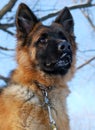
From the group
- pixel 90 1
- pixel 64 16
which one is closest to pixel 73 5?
pixel 90 1

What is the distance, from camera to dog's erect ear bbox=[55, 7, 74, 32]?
23.7 ft

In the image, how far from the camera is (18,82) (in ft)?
21.4

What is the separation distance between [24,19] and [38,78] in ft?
2.97

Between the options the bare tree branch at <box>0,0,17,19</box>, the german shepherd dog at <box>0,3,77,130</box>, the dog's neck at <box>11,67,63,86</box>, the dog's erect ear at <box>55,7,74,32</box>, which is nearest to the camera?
the german shepherd dog at <box>0,3,77,130</box>

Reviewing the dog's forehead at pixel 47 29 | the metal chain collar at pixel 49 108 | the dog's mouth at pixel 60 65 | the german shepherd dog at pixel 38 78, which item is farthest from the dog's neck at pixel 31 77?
the dog's forehead at pixel 47 29

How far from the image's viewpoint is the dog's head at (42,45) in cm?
632

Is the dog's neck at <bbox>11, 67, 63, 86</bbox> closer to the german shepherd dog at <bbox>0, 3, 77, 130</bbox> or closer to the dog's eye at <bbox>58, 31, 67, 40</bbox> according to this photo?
the german shepherd dog at <bbox>0, 3, 77, 130</bbox>

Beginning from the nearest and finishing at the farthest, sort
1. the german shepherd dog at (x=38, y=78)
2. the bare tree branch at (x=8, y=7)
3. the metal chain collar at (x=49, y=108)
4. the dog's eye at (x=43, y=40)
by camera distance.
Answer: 1. the metal chain collar at (x=49, y=108)
2. the german shepherd dog at (x=38, y=78)
3. the dog's eye at (x=43, y=40)
4. the bare tree branch at (x=8, y=7)

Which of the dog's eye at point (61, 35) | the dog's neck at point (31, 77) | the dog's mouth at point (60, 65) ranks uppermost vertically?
the dog's eye at point (61, 35)

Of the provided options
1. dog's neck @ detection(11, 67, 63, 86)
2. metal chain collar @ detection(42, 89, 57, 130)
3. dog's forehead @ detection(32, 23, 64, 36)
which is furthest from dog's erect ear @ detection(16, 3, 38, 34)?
metal chain collar @ detection(42, 89, 57, 130)

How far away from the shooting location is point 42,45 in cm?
657

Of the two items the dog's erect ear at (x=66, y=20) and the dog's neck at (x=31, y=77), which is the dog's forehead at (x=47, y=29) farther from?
the dog's neck at (x=31, y=77)

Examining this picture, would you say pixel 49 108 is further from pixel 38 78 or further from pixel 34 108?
pixel 38 78

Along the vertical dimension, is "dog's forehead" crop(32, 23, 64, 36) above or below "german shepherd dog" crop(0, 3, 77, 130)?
above
